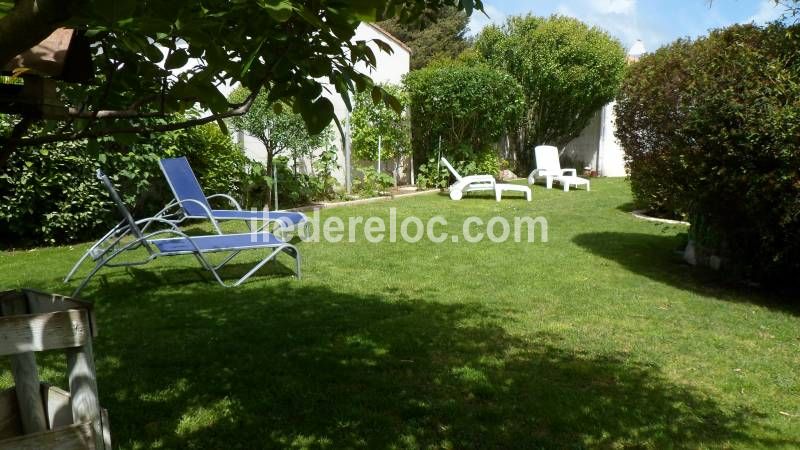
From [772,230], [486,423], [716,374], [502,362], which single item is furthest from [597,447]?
[772,230]

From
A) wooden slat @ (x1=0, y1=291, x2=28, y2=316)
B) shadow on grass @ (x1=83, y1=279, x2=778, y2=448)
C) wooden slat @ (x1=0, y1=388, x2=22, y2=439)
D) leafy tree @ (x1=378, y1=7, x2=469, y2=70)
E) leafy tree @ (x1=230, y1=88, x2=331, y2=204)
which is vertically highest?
leafy tree @ (x1=378, y1=7, x2=469, y2=70)

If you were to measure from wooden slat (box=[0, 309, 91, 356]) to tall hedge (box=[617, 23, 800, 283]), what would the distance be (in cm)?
531

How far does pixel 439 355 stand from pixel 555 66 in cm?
1499

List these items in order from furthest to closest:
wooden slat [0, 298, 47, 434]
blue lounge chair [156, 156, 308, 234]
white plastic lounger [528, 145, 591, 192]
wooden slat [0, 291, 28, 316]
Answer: white plastic lounger [528, 145, 591, 192] < blue lounge chair [156, 156, 308, 234] < wooden slat [0, 291, 28, 316] < wooden slat [0, 298, 47, 434]

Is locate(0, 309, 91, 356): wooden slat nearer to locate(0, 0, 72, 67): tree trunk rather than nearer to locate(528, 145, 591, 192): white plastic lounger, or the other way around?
locate(0, 0, 72, 67): tree trunk

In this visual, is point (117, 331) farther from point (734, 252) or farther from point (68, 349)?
point (734, 252)

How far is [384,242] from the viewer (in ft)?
27.6

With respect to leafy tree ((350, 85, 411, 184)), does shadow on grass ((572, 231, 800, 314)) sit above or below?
below

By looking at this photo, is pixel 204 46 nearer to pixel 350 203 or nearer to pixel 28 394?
pixel 28 394

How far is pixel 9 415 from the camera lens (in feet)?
6.13

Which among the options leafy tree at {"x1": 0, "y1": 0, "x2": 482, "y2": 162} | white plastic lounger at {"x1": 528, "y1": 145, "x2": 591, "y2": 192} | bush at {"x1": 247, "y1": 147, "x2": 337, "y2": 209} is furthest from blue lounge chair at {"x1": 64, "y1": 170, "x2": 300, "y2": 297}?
white plastic lounger at {"x1": 528, "y1": 145, "x2": 591, "y2": 192}

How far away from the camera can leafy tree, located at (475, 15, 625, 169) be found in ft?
57.7

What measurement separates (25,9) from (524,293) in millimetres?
5176

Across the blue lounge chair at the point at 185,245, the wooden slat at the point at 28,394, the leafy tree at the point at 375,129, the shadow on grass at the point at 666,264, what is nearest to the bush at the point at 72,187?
the blue lounge chair at the point at 185,245
